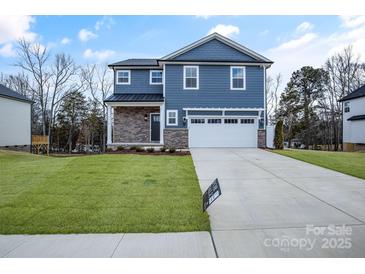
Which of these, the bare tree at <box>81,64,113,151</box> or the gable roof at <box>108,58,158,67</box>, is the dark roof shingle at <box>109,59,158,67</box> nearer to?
the gable roof at <box>108,58,158,67</box>

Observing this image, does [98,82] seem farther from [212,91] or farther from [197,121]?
[197,121]

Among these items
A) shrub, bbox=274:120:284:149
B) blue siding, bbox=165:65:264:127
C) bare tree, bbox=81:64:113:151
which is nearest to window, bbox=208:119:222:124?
blue siding, bbox=165:65:264:127

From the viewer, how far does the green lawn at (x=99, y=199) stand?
160 inches

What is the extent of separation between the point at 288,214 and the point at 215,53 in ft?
45.4

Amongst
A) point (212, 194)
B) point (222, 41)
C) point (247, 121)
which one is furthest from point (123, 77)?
point (212, 194)

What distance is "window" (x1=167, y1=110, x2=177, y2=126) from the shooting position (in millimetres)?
16094

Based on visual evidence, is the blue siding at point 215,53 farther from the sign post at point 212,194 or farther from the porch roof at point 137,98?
the sign post at point 212,194

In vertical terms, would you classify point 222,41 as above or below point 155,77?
above

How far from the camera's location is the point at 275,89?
3441 cm

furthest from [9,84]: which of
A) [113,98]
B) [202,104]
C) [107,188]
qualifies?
[107,188]

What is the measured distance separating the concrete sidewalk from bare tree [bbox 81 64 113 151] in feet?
90.6

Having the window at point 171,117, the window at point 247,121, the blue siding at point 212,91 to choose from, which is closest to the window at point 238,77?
the blue siding at point 212,91

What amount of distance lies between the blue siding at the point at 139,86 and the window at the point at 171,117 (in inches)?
111

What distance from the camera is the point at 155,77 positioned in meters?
18.2
